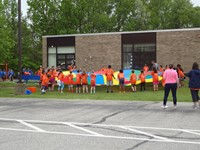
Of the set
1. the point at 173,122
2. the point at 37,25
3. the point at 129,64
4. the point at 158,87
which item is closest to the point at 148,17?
the point at 37,25

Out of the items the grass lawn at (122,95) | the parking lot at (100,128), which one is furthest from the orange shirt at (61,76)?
the parking lot at (100,128)

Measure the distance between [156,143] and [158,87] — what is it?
18.6 metres

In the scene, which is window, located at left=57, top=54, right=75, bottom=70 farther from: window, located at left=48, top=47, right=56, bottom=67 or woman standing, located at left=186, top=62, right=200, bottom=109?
woman standing, located at left=186, top=62, right=200, bottom=109

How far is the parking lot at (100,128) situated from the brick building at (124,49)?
17802 millimetres

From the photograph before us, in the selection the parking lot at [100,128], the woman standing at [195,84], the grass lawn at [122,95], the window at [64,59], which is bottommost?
the parking lot at [100,128]

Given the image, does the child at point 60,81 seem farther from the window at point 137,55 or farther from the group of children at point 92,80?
the window at point 137,55

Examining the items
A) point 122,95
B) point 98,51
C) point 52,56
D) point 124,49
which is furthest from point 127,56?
Answer: point 122,95

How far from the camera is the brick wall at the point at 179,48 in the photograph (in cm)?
3091

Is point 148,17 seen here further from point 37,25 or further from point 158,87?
point 158,87

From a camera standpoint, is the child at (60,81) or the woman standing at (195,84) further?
the child at (60,81)

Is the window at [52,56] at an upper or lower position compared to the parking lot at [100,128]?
upper

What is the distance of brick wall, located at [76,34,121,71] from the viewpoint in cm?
3428

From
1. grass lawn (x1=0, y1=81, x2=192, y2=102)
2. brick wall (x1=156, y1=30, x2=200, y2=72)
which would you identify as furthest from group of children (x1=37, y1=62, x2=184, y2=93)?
brick wall (x1=156, y1=30, x2=200, y2=72)

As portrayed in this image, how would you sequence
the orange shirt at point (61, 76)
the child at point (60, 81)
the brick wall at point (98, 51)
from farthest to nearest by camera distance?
1. the brick wall at point (98, 51)
2. the orange shirt at point (61, 76)
3. the child at point (60, 81)
